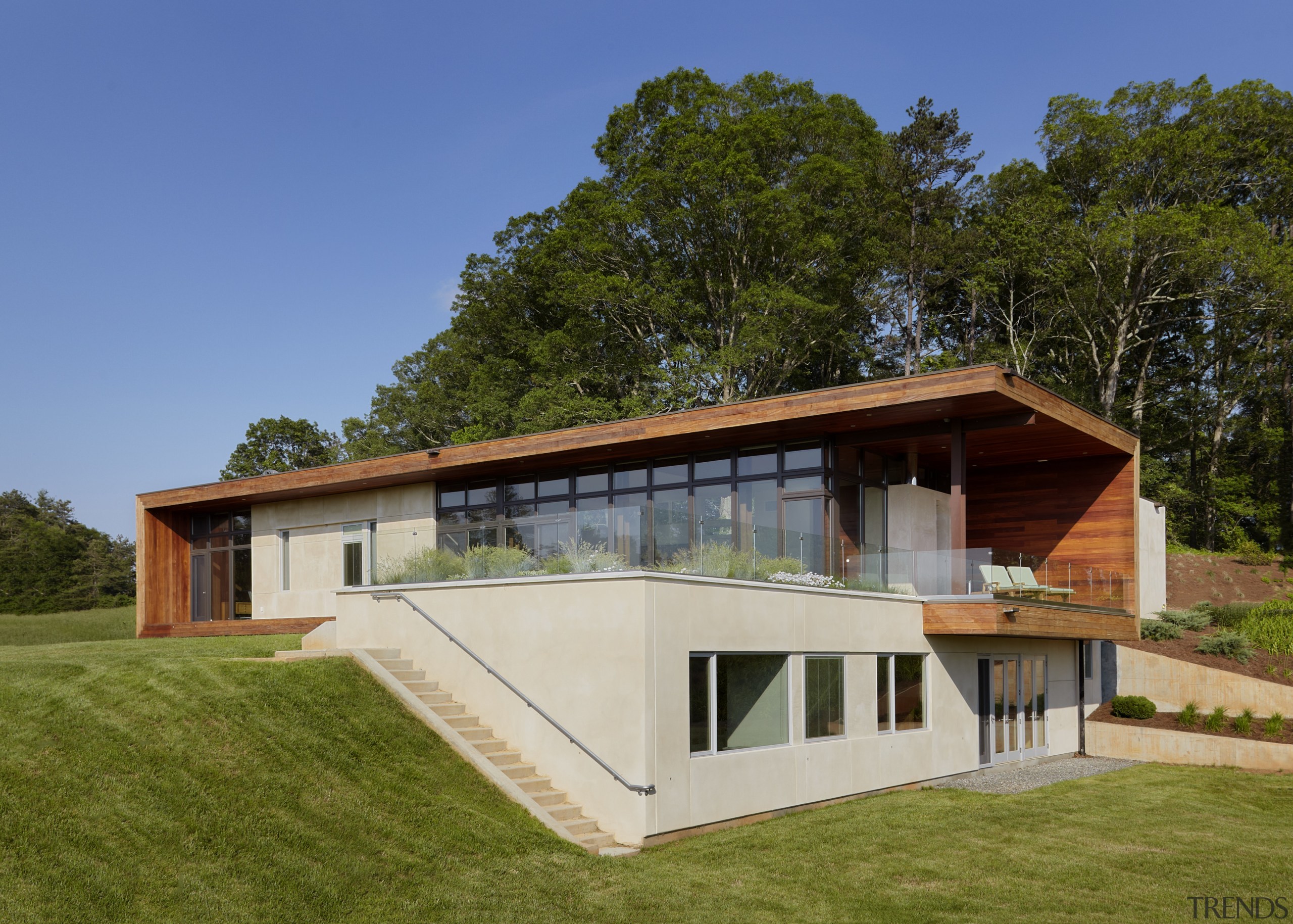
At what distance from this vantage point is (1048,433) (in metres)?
17.2

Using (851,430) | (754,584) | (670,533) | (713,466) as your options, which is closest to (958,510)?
(851,430)

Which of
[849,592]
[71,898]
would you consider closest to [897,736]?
[849,592]

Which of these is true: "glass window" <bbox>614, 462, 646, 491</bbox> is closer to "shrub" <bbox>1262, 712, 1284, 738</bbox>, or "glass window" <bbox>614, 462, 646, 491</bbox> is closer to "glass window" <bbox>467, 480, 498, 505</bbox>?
"glass window" <bbox>467, 480, 498, 505</bbox>

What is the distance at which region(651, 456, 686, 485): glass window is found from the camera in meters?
18.6

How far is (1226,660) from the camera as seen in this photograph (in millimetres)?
21594

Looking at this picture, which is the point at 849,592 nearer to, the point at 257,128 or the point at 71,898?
the point at 71,898

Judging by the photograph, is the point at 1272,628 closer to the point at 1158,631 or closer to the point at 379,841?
the point at 1158,631

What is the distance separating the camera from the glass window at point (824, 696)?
1291cm

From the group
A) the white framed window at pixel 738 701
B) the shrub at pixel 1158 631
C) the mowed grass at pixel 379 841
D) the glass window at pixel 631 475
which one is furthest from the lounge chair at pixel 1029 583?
the shrub at pixel 1158 631

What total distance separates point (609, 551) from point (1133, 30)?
83.2ft

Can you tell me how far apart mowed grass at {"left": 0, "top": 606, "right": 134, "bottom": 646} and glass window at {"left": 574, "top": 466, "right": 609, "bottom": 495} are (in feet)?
47.7

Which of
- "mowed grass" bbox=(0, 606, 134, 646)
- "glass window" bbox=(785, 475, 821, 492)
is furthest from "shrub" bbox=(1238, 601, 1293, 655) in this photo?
"mowed grass" bbox=(0, 606, 134, 646)

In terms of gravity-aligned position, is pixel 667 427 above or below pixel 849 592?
above

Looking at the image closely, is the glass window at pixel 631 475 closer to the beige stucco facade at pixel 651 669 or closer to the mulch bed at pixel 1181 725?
the beige stucco facade at pixel 651 669
